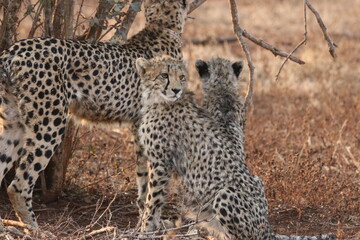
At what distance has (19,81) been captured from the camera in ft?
15.9

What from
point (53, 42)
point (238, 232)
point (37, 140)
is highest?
point (53, 42)

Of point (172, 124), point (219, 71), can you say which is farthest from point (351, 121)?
point (172, 124)

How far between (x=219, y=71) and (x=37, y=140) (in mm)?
1329

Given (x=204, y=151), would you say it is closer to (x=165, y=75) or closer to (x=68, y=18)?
(x=165, y=75)

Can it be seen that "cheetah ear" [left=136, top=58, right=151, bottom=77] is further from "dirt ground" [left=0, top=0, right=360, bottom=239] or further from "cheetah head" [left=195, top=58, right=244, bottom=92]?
"dirt ground" [left=0, top=0, right=360, bottom=239]

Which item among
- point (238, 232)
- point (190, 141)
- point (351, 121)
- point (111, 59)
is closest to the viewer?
point (238, 232)

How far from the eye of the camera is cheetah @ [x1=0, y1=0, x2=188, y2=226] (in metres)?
4.88

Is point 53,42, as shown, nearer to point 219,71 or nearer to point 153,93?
→ point 153,93

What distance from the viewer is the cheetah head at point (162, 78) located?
4926 millimetres

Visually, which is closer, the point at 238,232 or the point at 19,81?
the point at 238,232

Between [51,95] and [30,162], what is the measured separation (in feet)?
1.52

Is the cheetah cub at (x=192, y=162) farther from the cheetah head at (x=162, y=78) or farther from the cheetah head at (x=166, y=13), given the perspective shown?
the cheetah head at (x=166, y=13)

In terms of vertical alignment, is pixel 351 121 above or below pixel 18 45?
below

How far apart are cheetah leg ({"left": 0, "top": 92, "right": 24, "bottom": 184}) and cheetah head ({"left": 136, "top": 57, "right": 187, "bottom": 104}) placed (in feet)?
2.79
